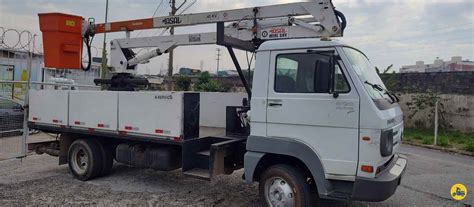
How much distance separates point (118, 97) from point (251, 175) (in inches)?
110

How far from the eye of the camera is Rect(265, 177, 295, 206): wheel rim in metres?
4.79

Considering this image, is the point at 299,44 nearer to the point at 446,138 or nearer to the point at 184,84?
the point at 446,138

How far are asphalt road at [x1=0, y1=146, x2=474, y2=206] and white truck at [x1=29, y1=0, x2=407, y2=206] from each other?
50 centimetres

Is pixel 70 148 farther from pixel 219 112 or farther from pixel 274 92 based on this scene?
pixel 274 92

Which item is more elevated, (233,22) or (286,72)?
(233,22)

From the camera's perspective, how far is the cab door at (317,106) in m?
4.35

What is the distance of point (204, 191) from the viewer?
641cm

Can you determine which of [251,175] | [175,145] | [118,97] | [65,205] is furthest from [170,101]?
[65,205]

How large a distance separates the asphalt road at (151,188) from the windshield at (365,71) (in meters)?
2.06

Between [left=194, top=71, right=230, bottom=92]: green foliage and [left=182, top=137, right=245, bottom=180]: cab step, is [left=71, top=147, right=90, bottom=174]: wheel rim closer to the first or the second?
[left=182, top=137, right=245, bottom=180]: cab step

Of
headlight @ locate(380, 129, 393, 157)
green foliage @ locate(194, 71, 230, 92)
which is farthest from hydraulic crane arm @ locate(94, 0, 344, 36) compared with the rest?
green foliage @ locate(194, 71, 230, 92)

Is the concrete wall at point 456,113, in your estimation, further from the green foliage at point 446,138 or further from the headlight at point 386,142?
the headlight at point 386,142

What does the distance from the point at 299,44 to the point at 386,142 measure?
1599 millimetres

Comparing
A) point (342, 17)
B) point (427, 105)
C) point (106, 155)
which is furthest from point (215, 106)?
point (427, 105)
